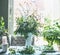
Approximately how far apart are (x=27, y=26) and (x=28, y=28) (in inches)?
1.3

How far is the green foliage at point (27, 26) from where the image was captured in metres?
2.90

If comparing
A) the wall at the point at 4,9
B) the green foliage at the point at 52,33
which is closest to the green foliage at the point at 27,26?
the green foliage at the point at 52,33

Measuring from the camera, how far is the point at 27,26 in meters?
2.90

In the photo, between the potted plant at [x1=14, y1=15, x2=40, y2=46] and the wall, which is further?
the wall

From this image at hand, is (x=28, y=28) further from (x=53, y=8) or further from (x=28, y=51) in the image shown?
(x=53, y=8)

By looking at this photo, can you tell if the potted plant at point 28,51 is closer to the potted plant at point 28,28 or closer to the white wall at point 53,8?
the potted plant at point 28,28

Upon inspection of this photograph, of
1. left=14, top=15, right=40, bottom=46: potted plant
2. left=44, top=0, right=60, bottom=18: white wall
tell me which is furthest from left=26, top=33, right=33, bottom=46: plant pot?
left=44, top=0, right=60, bottom=18: white wall

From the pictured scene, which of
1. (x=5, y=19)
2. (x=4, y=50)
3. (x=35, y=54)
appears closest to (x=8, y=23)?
(x=5, y=19)

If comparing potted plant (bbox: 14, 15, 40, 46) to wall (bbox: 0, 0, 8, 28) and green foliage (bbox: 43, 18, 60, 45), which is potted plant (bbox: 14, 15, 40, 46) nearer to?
green foliage (bbox: 43, 18, 60, 45)

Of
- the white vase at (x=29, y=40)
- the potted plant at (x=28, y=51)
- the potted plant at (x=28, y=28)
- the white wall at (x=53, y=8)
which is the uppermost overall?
the white wall at (x=53, y=8)

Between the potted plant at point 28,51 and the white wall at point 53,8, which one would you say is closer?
the potted plant at point 28,51

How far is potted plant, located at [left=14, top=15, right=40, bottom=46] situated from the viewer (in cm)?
290

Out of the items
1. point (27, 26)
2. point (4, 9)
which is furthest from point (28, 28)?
point (4, 9)

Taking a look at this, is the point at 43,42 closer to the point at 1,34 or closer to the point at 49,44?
the point at 49,44
